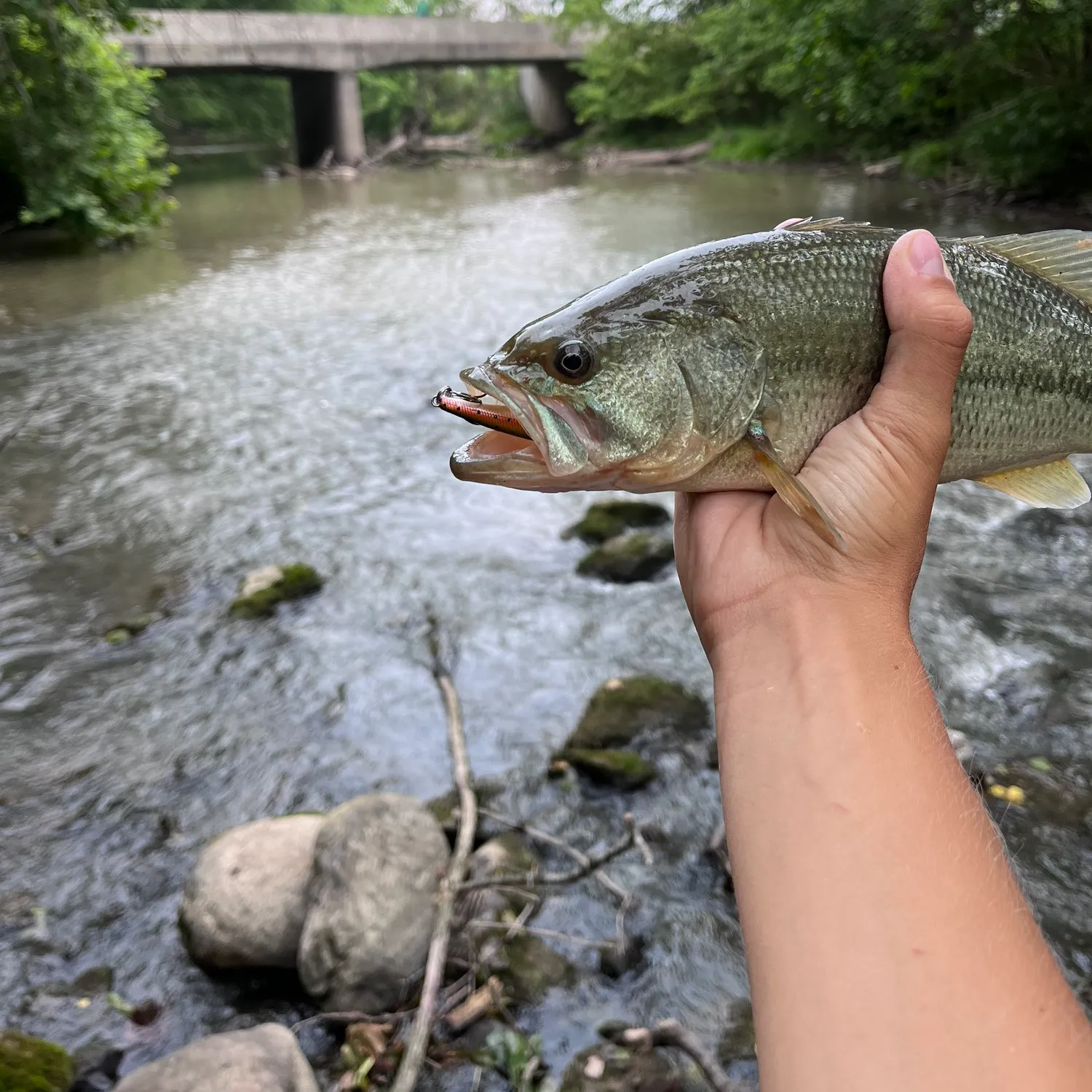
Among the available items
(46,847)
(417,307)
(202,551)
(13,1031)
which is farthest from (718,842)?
(417,307)

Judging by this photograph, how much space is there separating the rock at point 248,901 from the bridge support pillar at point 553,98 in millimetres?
50139

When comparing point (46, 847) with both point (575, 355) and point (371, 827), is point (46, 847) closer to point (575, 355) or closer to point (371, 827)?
point (371, 827)

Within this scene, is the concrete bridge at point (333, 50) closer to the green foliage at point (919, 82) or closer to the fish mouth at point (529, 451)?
the green foliage at point (919, 82)

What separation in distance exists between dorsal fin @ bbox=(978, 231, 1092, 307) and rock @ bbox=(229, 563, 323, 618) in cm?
503

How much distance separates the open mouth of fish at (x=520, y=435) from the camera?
222cm

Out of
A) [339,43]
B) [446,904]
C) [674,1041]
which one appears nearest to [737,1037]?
[674,1041]

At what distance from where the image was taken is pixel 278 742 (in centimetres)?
495

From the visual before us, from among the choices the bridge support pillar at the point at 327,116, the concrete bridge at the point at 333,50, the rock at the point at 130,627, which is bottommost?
the rock at the point at 130,627

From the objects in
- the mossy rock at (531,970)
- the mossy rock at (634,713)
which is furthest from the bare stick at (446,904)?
the mossy rock at (634,713)

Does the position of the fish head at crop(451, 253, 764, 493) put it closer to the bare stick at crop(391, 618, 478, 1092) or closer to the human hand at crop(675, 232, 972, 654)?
the human hand at crop(675, 232, 972, 654)

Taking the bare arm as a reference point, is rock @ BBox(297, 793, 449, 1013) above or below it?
below

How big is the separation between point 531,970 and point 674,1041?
0.62 metres

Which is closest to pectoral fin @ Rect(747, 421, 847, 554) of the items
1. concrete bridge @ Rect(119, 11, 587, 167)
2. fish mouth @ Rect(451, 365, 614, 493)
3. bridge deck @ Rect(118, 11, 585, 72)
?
fish mouth @ Rect(451, 365, 614, 493)

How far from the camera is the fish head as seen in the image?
7.39ft
